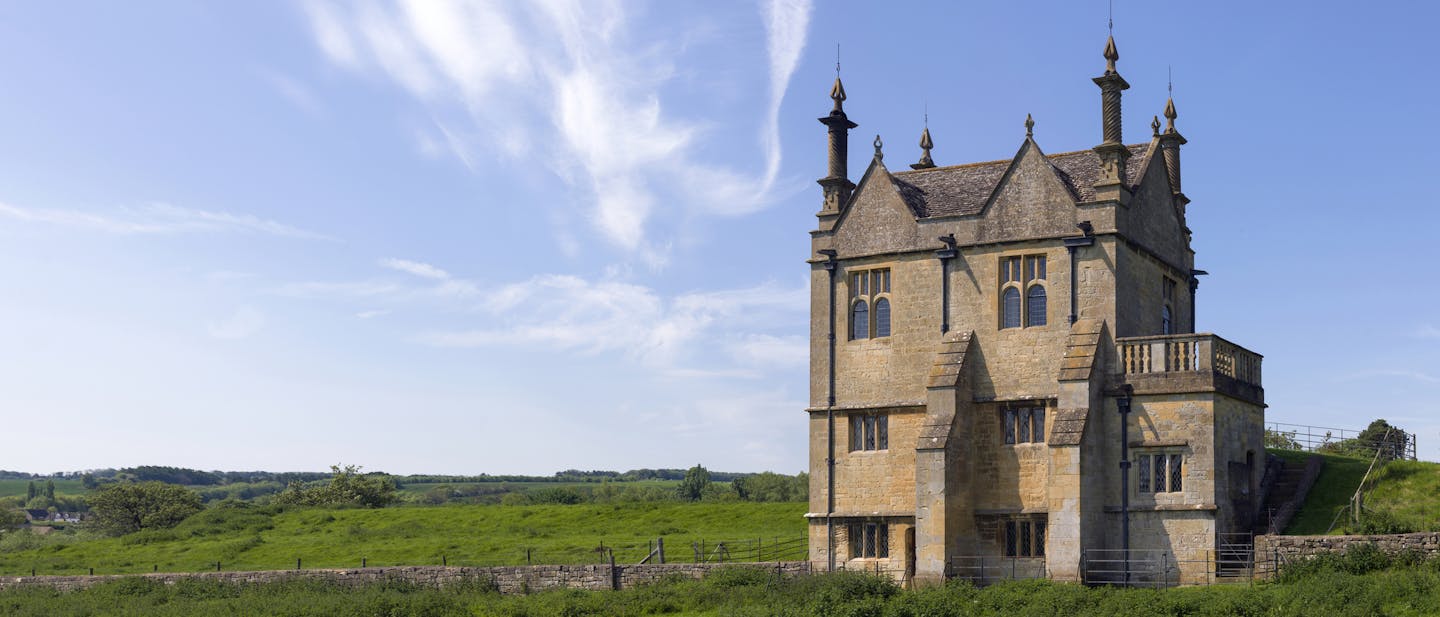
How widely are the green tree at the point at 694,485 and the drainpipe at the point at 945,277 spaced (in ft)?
231

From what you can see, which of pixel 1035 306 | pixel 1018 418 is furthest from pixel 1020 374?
pixel 1035 306

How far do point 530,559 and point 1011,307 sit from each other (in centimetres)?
2249

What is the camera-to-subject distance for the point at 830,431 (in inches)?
1769

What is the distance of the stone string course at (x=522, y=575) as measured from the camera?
4469 centimetres

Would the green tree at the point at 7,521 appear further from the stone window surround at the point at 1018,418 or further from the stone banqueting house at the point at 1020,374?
the stone window surround at the point at 1018,418

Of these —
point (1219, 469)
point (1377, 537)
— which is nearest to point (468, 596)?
point (1219, 469)

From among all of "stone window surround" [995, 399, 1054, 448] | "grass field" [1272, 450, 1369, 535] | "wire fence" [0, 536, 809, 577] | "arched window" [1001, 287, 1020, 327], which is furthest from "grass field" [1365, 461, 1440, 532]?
"wire fence" [0, 536, 809, 577]

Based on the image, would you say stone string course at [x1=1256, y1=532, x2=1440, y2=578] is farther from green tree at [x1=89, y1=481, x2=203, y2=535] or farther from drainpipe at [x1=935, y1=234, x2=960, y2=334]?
green tree at [x1=89, y1=481, x2=203, y2=535]

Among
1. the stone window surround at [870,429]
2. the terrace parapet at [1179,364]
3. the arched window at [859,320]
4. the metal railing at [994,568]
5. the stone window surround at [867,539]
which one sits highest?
the arched window at [859,320]

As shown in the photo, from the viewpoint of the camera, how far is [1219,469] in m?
39.2

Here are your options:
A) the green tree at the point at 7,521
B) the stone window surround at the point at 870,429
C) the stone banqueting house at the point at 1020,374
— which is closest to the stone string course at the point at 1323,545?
the stone banqueting house at the point at 1020,374

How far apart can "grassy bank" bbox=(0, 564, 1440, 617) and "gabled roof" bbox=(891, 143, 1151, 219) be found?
36.9ft

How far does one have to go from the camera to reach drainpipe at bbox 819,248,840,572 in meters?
44.4

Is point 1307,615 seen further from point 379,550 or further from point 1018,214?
point 379,550
